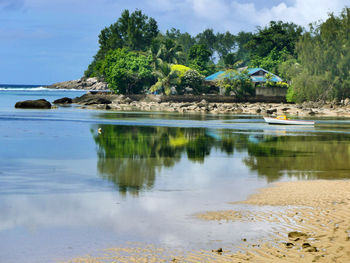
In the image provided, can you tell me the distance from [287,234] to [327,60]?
6587cm

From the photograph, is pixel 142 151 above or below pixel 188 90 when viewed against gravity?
below

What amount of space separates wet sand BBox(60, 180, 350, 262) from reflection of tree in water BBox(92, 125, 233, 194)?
407cm

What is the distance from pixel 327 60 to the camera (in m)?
72.2

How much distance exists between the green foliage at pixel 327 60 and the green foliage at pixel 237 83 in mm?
14802

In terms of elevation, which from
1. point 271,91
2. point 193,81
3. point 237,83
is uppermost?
point 193,81

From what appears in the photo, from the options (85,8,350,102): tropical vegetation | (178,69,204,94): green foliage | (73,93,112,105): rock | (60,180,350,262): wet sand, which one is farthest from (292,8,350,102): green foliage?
(60,180,350,262): wet sand

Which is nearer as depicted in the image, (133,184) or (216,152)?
(133,184)

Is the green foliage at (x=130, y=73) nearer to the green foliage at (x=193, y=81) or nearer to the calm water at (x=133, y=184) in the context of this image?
the green foliage at (x=193, y=81)

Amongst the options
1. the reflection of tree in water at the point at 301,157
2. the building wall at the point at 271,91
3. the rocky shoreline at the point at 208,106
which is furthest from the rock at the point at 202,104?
the reflection of tree in water at the point at 301,157

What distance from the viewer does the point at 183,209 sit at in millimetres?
12852

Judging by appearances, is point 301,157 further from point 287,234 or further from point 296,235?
point 296,235

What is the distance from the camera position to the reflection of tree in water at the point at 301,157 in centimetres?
1945

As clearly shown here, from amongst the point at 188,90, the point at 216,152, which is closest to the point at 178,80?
the point at 188,90

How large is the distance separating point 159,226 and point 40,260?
2972 mm
